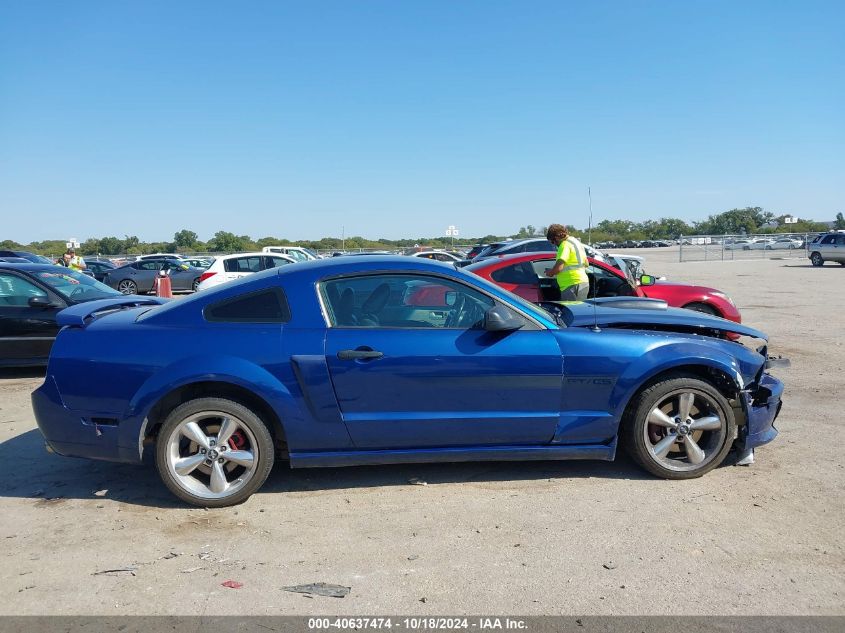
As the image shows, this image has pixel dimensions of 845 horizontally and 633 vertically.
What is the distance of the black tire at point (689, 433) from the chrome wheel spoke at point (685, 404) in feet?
0.11

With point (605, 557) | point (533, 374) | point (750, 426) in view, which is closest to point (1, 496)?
point (533, 374)

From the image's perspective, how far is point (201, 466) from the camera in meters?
4.06

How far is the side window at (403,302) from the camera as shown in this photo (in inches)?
165

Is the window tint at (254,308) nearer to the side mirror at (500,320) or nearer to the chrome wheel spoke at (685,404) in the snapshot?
the side mirror at (500,320)

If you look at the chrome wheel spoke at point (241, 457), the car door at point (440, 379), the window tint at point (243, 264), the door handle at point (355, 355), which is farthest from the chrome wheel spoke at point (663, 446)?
the window tint at point (243, 264)

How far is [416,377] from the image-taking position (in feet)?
13.2

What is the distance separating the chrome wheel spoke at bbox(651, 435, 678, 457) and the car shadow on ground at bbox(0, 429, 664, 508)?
0.20 metres

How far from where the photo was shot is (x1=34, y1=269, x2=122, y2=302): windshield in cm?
811

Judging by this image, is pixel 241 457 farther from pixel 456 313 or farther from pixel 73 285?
pixel 73 285

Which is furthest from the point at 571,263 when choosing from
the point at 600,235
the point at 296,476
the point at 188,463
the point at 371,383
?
the point at 600,235

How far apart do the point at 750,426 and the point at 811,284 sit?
61.0ft

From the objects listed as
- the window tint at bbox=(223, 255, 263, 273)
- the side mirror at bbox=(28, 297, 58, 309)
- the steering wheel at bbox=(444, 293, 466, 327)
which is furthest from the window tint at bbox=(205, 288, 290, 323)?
the window tint at bbox=(223, 255, 263, 273)

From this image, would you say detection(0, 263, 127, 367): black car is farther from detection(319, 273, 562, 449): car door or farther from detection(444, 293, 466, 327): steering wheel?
detection(444, 293, 466, 327): steering wheel

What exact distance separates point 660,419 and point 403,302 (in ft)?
6.07
